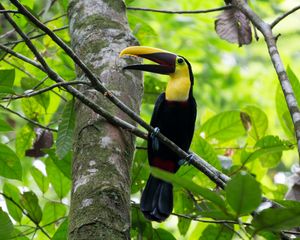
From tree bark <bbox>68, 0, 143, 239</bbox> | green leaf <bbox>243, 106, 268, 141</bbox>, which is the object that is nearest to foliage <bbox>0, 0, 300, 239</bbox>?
green leaf <bbox>243, 106, 268, 141</bbox>

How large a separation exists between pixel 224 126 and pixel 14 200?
4.41ft

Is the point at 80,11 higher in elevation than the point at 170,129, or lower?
higher

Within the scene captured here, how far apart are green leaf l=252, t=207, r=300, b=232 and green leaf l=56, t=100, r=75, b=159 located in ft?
4.57

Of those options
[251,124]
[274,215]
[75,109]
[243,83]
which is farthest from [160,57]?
[243,83]

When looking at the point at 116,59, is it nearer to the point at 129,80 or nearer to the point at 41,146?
the point at 129,80

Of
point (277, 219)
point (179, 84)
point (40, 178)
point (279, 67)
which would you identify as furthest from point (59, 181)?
point (277, 219)

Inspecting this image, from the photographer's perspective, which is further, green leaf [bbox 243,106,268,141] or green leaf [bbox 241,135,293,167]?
green leaf [bbox 243,106,268,141]

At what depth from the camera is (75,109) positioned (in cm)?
290

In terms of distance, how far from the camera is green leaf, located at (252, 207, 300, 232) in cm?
159

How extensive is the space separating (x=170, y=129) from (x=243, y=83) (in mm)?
3800

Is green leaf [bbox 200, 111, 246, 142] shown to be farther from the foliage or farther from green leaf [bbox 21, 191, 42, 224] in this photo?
green leaf [bbox 21, 191, 42, 224]

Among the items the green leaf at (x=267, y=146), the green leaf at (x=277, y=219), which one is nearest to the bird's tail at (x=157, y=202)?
the green leaf at (x=267, y=146)

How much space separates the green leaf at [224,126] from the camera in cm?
362

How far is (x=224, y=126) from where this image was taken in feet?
12.0
